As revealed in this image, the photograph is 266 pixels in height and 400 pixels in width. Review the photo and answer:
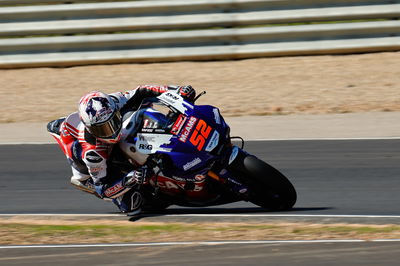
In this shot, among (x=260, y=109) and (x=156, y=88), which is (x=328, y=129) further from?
(x=156, y=88)

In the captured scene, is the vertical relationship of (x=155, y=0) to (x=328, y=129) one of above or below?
above

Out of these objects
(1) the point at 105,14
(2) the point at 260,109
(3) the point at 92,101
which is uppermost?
(3) the point at 92,101

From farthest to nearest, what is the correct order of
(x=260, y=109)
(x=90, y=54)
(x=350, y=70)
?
(x=90, y=54) < (x=350, y=70) < (x=260, y=109)

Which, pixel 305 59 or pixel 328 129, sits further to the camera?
pixel 305 59

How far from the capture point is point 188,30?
14.8 meters

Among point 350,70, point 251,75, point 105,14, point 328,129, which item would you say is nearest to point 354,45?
point 350,70

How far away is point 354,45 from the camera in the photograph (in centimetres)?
1448

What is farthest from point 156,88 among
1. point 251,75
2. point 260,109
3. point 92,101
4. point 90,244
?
point 251,75

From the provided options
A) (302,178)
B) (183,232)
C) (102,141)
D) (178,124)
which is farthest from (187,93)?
(302,178)

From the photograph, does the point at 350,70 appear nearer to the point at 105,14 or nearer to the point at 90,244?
the point at 105,14

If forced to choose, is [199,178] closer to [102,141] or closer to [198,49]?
[102,141]

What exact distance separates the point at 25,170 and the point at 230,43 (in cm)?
531

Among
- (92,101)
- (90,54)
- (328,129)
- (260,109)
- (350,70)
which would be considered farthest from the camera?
(90,54)

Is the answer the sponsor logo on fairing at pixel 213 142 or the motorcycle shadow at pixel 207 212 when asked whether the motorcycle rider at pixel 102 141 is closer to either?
the motorcycle shadow at pixel 207 212
